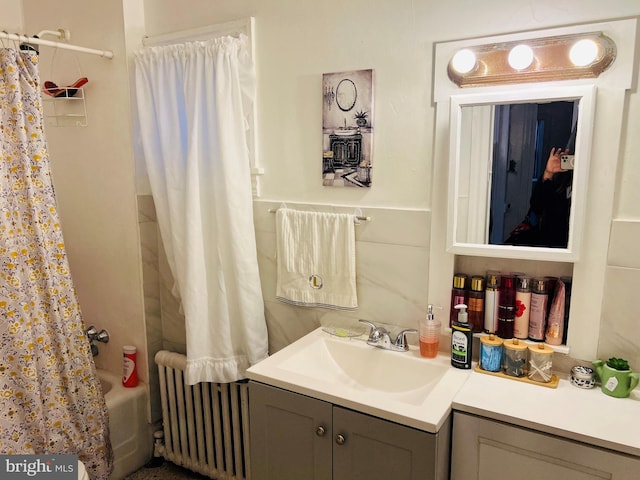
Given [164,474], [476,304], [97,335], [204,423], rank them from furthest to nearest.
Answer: [97,335] < [164,474] < [204,423] < [476,304]

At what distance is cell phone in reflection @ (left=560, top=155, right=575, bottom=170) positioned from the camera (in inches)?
54.1

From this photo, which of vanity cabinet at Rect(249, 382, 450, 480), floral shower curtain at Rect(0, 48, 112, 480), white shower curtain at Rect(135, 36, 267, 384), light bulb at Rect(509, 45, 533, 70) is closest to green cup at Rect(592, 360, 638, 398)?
vanity cabinet at Rect(249, 382, 450, 480)

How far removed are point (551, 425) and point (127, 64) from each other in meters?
2.05

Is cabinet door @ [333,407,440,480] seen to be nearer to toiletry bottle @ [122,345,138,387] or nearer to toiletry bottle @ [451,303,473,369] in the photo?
toiletry bottle @ [451,303,473,369]

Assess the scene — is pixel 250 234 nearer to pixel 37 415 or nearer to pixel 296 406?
pixel 296 406

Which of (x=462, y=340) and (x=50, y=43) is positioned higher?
(x=50, y=43)

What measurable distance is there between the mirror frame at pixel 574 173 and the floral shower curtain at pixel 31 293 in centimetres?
147

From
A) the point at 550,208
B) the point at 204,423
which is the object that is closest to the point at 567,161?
the point at 550,208

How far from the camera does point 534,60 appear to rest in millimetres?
1402

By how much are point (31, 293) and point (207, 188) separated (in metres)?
0.75

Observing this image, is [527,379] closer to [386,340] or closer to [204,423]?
[386,340]

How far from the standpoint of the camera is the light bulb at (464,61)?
1.46 m

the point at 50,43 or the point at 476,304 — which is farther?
the point at 50,43

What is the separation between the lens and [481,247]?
1521 millimetres
